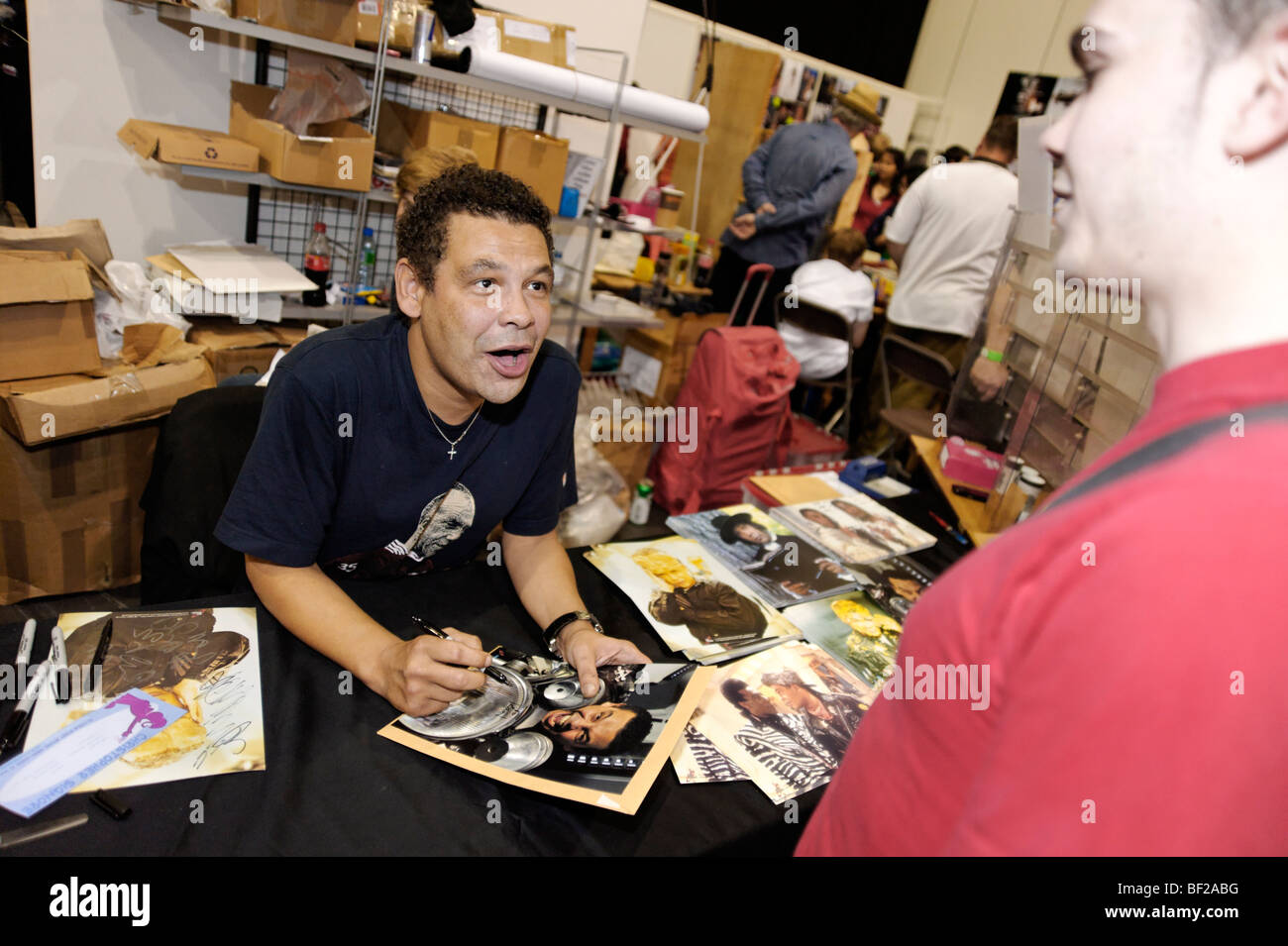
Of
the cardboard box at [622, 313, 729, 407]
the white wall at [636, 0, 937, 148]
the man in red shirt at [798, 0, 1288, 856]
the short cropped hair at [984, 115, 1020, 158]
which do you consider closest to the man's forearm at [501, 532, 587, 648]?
the man in red shirt at [798, 0, 1288, 856]

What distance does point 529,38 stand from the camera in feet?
9.07

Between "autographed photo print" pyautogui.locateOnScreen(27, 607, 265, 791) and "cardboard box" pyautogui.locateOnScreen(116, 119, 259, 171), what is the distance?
1.77 m

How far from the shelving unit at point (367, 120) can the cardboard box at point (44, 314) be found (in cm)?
52

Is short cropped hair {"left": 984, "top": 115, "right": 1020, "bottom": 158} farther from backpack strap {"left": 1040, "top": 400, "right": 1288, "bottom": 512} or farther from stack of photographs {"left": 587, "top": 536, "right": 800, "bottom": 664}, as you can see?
backpack strap {"left": 1040, "top": 400, "right": 1288, "bottom": 512}

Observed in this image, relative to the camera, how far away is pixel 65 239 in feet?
6.65

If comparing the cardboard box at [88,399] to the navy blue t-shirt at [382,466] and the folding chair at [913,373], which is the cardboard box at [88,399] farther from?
the folding chair at [913,373]

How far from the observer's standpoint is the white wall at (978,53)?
5.98m

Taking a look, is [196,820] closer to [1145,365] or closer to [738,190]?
[1145,365]

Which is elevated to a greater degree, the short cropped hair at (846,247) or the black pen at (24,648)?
the short cropped hair at (846,247)

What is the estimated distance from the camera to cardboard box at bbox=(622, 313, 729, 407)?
3.86m

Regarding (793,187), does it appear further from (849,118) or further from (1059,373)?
(1059,373)

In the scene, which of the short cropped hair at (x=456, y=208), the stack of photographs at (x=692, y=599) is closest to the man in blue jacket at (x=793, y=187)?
the stack of photographs at (x=692, y=599)

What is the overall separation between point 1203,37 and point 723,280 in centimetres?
419
